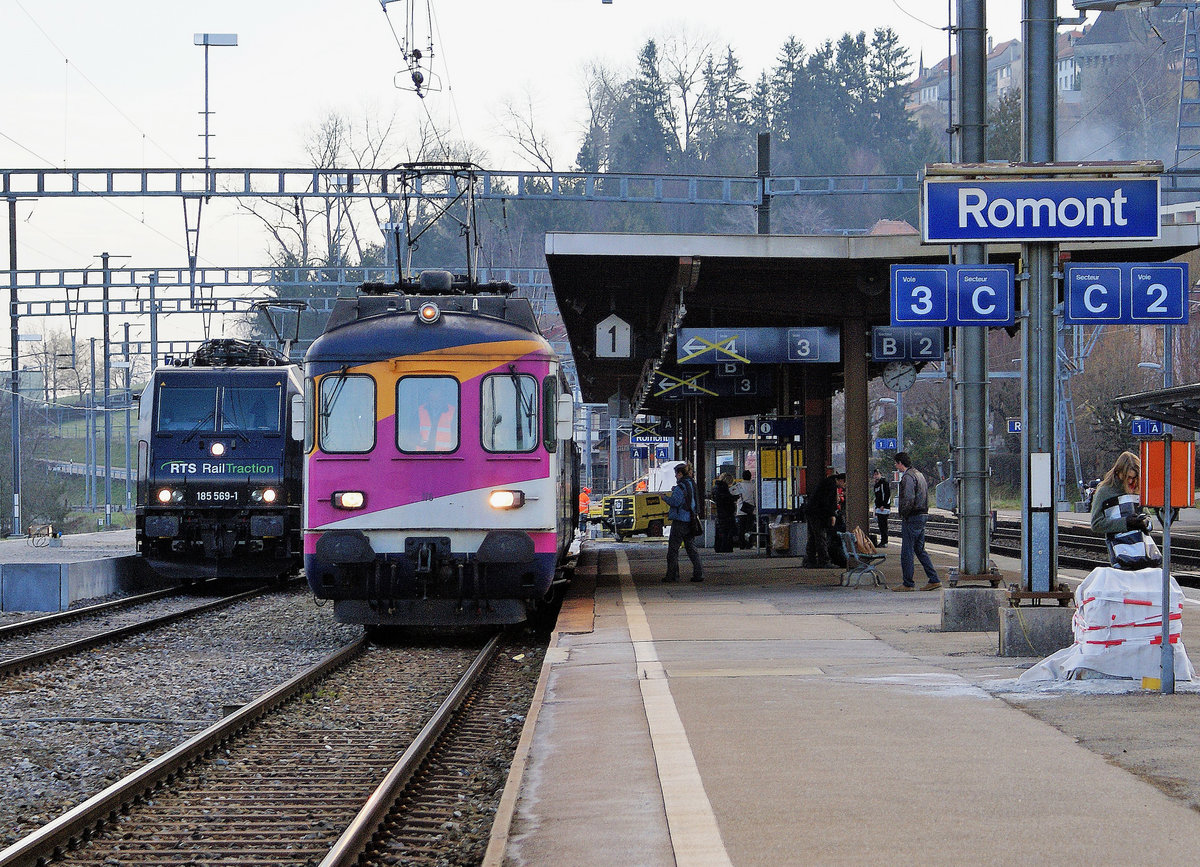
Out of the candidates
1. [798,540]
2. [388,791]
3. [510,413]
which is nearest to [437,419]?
[510,413]

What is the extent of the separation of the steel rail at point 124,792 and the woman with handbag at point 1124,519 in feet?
19.1

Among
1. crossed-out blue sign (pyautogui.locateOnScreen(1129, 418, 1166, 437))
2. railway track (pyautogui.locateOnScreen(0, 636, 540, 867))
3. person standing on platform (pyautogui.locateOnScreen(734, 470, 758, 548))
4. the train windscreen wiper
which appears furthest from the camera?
crossed-out blue sign (pyautogui.locateOnScreen(1129, 418, 1166, 437))


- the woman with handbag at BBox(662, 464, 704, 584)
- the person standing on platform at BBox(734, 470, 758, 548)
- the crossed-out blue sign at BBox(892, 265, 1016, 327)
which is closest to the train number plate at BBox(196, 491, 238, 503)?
the woman with handbag at BBox(662, 464, 704, 584)

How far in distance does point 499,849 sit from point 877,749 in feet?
7.78

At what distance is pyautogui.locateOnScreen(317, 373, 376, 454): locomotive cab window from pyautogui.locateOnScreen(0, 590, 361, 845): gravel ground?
2.02 meters

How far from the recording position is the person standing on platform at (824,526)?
70.9 feet

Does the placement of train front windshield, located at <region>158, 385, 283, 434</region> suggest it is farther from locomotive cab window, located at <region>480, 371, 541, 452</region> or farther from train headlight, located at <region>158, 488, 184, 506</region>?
locomotive cab window, located at <region>480, 371, 541, 452</region>

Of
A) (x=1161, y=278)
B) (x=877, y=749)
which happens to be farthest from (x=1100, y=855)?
(x=1161, y=278)

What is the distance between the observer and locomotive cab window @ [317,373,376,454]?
543 inches

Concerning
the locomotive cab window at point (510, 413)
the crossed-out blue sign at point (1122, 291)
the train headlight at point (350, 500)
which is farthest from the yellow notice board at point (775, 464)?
the crossed-out blue sign at point (1122, 291)

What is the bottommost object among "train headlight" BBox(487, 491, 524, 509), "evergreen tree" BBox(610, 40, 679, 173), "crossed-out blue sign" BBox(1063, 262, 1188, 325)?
"train headlight" BBox(487, 491, 524, 509)

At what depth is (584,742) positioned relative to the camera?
7.62 meters

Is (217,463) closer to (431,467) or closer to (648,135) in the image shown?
(431,467)

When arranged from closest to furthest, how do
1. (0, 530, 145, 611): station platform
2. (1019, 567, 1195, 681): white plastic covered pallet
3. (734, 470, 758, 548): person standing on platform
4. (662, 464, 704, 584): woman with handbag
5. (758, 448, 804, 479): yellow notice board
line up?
(1019, 567, 1195, 681): white plastic covered pallet → (0, 530, 145, 611): station platform → (662, 464, 704, 584): woman with handbag → (758, 448, 804, 479): yellow notice board → (734, 470, 758, 548): person standing on platform
